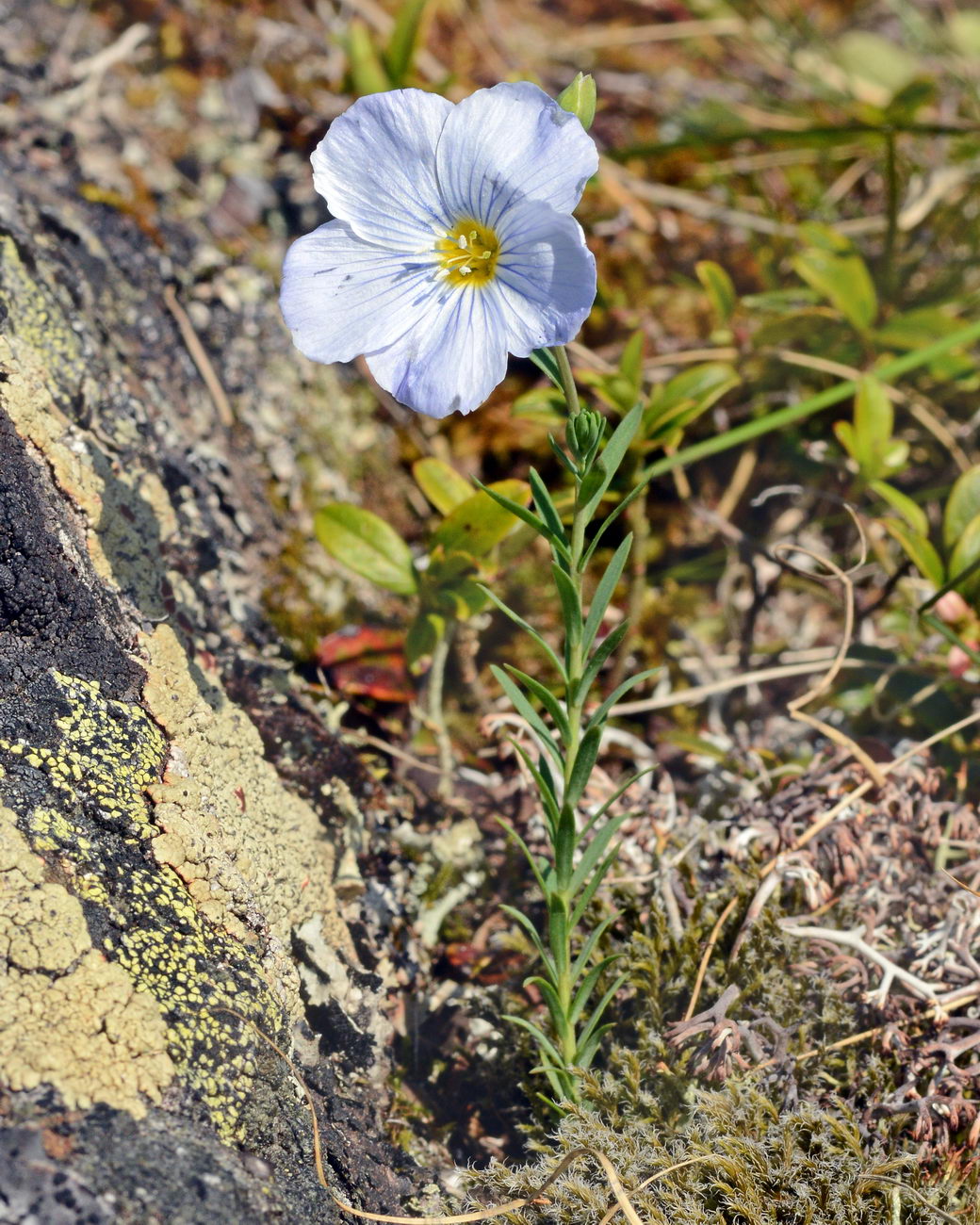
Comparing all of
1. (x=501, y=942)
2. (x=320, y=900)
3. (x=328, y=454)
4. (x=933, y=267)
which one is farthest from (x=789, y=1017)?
(x=933, y=267)

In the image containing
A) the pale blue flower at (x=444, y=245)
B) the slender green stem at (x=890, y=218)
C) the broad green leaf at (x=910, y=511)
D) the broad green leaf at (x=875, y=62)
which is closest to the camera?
the pale blue flower at (x=444, y=245)

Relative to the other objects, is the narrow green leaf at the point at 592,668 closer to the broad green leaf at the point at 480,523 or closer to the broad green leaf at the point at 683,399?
the broad green leaf at the point at 480,523

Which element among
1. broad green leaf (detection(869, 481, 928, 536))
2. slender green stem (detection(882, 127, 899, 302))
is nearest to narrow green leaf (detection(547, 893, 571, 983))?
broad green leaf (detection(869, 481, 928, 536))

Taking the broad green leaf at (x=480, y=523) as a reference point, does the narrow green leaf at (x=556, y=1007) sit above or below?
below

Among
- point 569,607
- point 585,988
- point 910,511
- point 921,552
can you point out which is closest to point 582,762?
point 569,607

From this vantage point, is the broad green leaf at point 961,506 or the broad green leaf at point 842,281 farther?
the broad green leaf at point 842,281

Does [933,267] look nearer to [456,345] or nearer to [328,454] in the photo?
[328,454]

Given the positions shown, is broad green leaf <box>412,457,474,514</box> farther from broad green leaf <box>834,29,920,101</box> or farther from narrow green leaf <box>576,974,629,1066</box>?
broad green leaf <box>834,29,920,101</box>

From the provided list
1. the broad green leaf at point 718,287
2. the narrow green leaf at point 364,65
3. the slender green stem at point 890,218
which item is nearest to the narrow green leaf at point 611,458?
the broad green leaf at point 718,287
